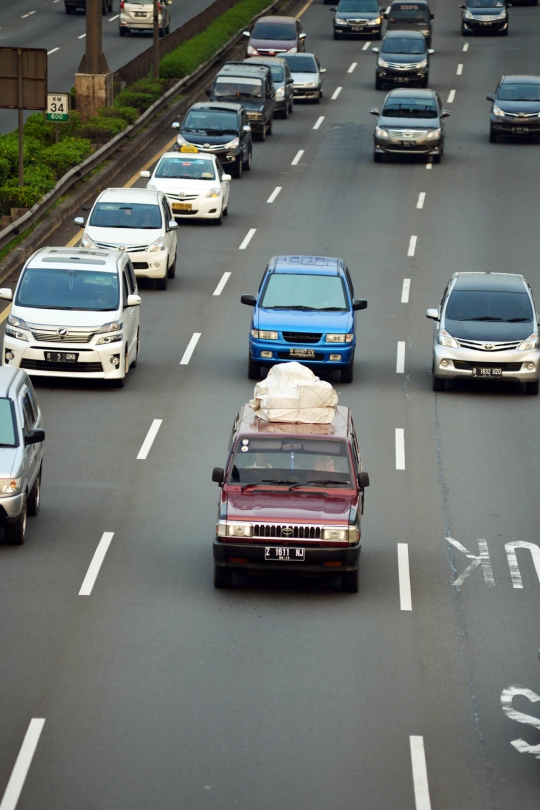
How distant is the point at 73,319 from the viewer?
24.0 m

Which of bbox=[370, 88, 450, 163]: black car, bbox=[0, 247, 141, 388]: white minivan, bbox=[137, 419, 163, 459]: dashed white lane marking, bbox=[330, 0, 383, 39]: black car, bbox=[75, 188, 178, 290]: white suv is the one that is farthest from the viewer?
bbox=[330, 0, 383, 39]: black car

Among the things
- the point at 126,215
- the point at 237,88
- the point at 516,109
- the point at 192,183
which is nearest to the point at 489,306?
the point at 126,215

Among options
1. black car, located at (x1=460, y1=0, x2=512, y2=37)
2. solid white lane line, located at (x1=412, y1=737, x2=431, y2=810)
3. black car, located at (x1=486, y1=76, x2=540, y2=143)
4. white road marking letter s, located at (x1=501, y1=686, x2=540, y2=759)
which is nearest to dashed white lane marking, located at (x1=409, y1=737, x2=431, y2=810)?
solid white lane line, located at (x1=412, y1=737, x2=431, y2=810)

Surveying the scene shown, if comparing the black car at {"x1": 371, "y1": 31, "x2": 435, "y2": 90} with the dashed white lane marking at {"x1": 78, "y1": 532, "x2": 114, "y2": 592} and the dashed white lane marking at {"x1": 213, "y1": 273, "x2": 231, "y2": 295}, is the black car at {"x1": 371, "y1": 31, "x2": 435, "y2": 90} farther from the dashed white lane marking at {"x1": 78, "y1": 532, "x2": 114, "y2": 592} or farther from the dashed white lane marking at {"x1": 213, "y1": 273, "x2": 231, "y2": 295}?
the dashed white lane marking at {"x1": 78, "y1": 532, "x2": 114, "y2": 592}

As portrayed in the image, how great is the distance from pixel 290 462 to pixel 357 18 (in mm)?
57039

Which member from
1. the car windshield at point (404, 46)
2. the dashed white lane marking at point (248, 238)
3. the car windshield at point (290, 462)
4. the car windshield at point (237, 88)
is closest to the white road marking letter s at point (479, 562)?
the car windshield at point (290, 462)

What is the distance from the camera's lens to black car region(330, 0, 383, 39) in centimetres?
6994

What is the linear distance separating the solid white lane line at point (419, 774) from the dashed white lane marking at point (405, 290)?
19.9 m

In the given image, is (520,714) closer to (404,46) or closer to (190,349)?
(190,349)

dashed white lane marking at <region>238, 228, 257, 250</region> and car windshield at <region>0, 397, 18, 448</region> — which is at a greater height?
car windshield at <region>0, 397, 18, 448</region>

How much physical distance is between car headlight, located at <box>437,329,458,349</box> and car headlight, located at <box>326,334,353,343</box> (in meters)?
1.44

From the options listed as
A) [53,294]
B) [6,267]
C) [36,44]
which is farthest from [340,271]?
[36,44]

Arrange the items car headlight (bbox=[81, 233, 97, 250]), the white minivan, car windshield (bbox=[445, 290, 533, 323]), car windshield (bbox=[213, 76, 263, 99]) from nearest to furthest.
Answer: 1. the white minivan
2. car windshield (bbox=[445, 290, 533, 323])
3. car headlight (bbox=[81, 233, 97, 250])
4. car windshield (bbox=[213, 76, 263, 99])

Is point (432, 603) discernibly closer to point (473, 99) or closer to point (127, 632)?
point (127, 632)
